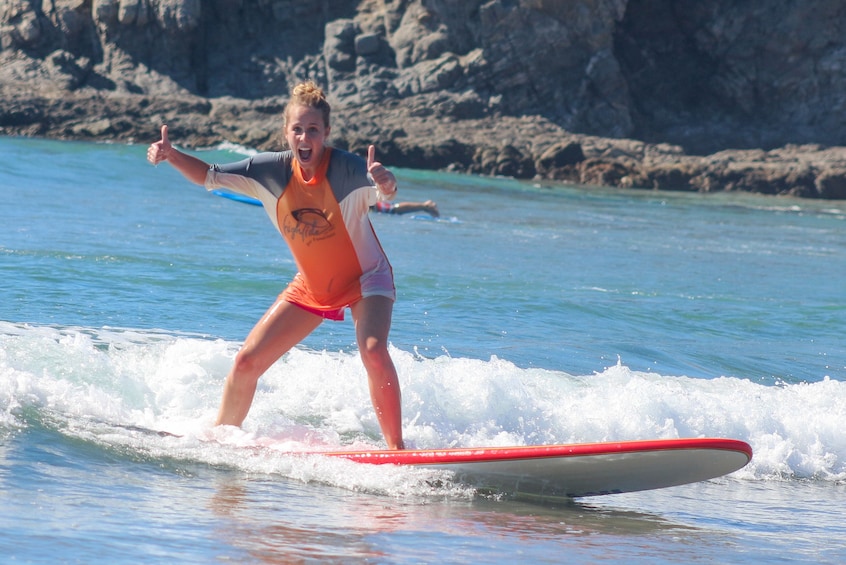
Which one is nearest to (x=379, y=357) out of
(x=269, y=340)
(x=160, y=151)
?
(x=269, y=340)

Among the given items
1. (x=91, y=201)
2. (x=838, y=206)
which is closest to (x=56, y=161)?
(x=91, y=201)

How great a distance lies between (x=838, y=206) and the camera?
128 ft

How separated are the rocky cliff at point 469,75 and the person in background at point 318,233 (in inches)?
1528

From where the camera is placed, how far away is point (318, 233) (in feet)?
16.6

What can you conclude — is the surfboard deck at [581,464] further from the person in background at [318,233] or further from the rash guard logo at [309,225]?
the rash guard logo at [309,225]

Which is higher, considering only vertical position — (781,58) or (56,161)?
(781,58)

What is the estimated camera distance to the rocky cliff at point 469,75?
46.3 metres

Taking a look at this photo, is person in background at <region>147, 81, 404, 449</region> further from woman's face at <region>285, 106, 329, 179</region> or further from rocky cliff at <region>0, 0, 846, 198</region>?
rocky cliff at <region>0, 0, 846, 198</region>

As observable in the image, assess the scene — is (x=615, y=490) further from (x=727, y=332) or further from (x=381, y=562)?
(x=727, y=332)

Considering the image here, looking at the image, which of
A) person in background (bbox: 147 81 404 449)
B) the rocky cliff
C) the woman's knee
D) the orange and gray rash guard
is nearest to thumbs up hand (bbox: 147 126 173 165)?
person in background (bbox: 147 81 404 449)

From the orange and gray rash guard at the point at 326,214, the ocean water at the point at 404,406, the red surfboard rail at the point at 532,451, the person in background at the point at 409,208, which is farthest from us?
the person in background at the point at 409,208

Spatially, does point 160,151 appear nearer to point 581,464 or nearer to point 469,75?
point 581,464

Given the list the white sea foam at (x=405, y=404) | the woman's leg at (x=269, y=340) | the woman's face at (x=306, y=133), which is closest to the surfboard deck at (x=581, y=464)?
the woman's leg at (x=269, y=340)

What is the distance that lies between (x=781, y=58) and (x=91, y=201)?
43741 mm
